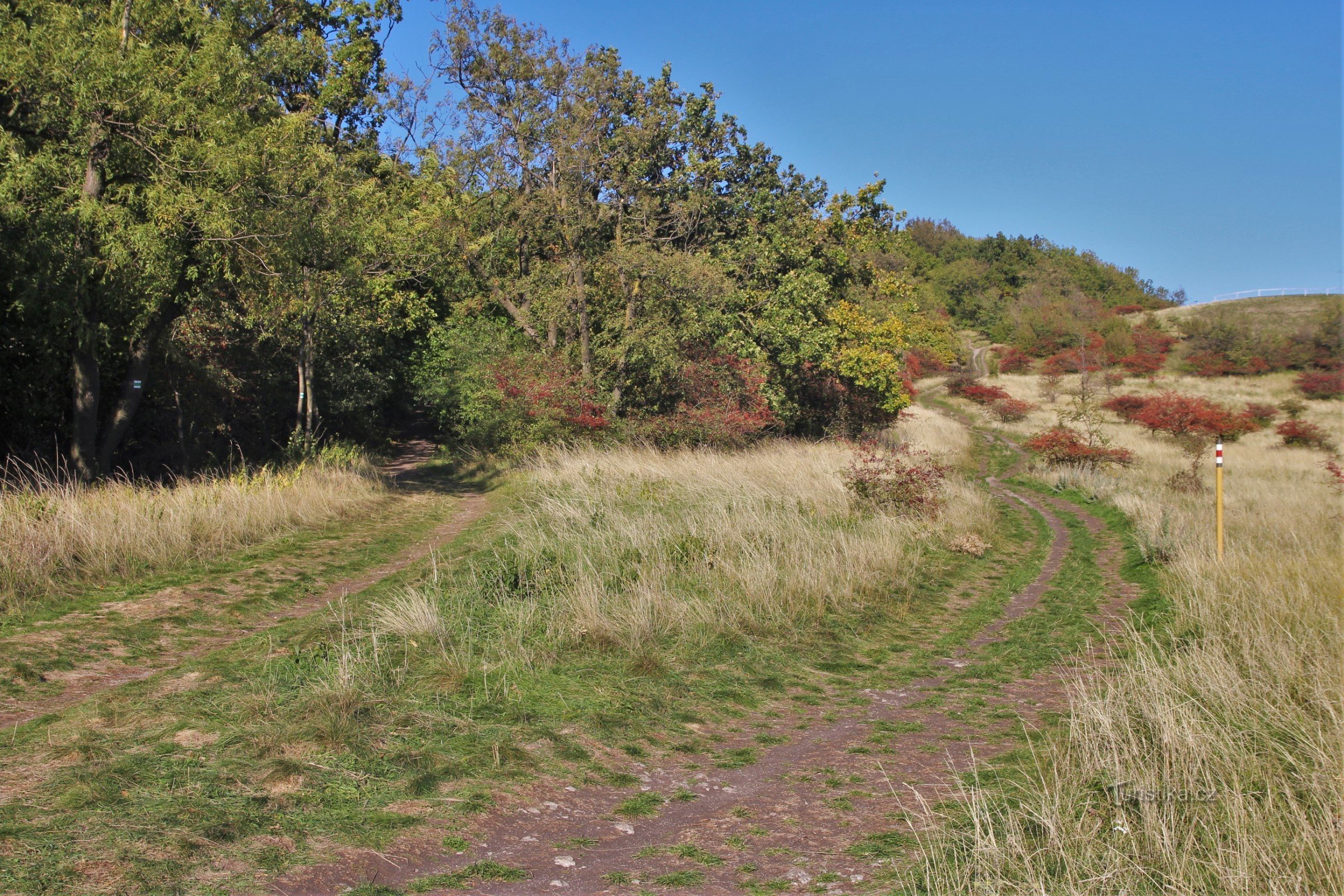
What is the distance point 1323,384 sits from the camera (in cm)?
4431

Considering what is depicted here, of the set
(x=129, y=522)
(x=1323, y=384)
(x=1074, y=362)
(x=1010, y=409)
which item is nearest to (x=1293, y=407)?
(x=1323, y=384)

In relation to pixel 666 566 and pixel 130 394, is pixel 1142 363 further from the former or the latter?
pixel 130 394

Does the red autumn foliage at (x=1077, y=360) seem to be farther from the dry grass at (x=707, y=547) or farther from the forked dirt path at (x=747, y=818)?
the forked dirt path at (x=747, y=818)

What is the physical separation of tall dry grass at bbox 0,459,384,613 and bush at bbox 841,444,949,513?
8741 mm

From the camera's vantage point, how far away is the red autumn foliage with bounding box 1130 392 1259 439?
1276 inches

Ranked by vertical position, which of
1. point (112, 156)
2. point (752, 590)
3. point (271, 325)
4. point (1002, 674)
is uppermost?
point (112, 156)

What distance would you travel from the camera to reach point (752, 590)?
9.68m

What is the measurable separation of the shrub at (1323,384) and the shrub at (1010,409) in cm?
1334

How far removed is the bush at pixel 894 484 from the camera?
15.3 metres

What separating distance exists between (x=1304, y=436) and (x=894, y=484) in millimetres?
25184

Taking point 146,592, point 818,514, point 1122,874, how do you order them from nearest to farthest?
point 1122,874, point 146,592, point 818,514

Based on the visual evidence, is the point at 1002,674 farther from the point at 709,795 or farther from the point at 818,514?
the point at 818,514

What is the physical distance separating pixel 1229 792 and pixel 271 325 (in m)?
16.8

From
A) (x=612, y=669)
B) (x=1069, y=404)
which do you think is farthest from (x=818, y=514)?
(x=1069, y=404)
